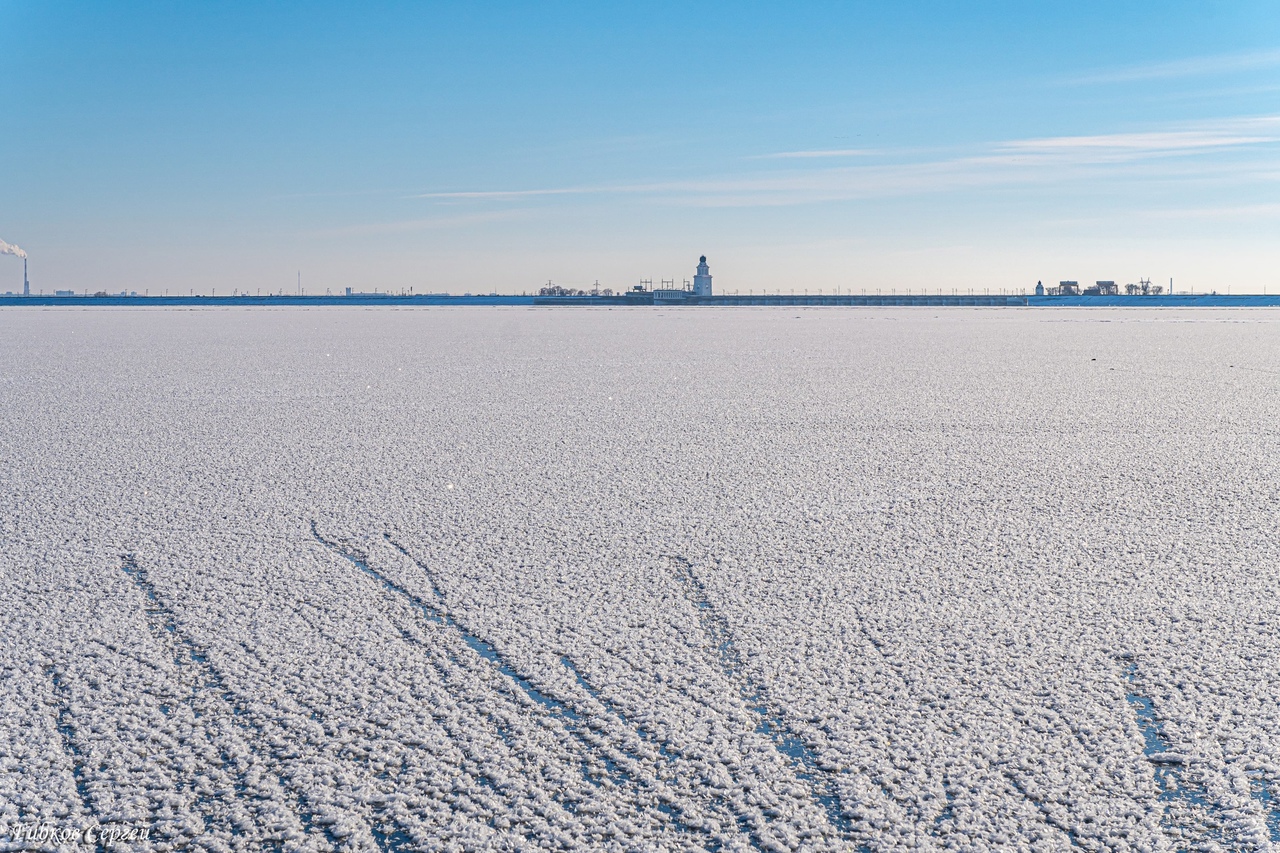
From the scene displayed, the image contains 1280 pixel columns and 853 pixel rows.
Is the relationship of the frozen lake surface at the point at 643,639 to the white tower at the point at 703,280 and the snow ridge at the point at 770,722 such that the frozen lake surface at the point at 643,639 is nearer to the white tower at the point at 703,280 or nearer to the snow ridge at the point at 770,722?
the snow ridge at the point at 770,722

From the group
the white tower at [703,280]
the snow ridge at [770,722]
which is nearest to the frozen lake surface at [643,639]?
the snow ridge at [770,722]

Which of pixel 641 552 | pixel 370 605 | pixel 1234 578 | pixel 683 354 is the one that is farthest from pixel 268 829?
pixel 683 354

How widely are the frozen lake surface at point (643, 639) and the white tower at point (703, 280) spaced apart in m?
158

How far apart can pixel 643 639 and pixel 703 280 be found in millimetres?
164930

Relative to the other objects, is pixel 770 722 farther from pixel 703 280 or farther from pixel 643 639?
pixel 703 280

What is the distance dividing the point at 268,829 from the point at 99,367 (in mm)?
16916

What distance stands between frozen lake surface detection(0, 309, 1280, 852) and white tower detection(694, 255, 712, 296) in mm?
158172

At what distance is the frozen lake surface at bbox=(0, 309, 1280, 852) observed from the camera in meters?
2.99

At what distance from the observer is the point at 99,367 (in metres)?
17.8

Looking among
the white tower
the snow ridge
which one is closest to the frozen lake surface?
the snow ridge

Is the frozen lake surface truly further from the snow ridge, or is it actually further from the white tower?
the white tower

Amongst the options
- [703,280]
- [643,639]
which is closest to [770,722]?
[643,639]

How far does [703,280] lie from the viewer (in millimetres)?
167375

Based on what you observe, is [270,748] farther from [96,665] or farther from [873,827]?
[873,827]
